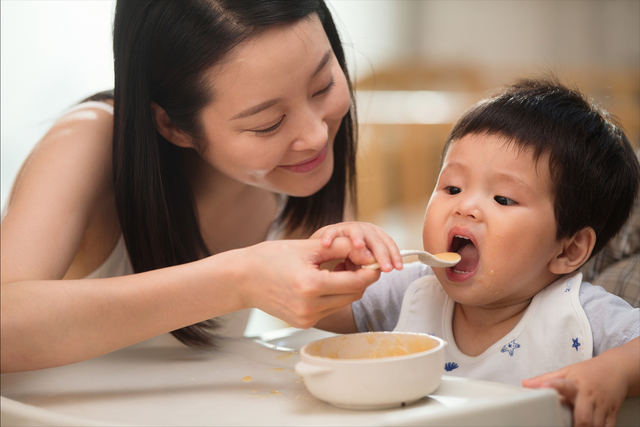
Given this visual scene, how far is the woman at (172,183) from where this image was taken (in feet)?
2.47

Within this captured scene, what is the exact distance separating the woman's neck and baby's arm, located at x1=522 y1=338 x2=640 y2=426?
0.89m

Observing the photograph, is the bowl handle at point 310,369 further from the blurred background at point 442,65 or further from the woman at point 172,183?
the blurred background at point 442,65

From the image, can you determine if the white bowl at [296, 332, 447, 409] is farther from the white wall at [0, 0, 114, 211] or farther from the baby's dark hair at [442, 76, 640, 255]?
the white wall at [0, 0, 114, 211]

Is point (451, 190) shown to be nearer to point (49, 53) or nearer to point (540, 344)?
point (540, 344)

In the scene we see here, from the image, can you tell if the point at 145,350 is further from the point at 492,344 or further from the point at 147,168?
the point at 492,344

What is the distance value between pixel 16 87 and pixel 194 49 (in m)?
2.11

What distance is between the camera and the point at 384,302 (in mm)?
1216

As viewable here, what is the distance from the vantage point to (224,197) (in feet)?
4.56

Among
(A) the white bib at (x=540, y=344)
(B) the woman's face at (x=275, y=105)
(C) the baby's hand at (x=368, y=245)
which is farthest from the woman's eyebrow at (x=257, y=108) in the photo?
(A) the white bib at (x=540, y=344)

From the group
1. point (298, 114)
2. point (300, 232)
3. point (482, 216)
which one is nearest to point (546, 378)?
point (482, 216)

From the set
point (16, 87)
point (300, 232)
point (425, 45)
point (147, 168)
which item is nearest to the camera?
point (147, 168)

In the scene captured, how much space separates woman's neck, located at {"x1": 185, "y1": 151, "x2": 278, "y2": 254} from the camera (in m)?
1.34

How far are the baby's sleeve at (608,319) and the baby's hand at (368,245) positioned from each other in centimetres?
39

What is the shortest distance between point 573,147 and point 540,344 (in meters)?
0.35
